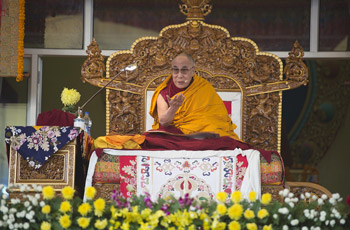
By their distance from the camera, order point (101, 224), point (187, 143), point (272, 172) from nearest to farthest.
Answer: point (101, 224) → point (272, 172) → point (187, 143)

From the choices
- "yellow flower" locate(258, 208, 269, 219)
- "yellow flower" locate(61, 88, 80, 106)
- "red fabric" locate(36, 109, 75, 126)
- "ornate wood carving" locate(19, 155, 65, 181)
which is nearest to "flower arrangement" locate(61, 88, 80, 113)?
"yellow flower" locate(61, 88, 80, 106)

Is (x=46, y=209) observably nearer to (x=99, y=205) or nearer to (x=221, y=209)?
(x=99, y=205)

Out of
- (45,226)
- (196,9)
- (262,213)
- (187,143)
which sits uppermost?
(196,9)

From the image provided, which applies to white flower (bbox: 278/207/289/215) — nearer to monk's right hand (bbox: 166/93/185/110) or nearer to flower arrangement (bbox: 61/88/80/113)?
monk's right hand (bbox: 166/93/185/110)

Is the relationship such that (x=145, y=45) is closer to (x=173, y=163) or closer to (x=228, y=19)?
(x=228, y=19)

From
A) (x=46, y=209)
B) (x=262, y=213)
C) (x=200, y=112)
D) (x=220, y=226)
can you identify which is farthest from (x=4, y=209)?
(x=200, y=112)

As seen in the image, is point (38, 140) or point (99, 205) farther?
point (38, 140)

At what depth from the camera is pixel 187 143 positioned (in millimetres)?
4863

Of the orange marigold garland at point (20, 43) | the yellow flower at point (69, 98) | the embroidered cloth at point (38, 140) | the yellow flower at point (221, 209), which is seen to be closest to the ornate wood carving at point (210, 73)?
the yellow flower at point (69, 98)

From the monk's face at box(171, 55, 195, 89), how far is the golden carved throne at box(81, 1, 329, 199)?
0.39 m

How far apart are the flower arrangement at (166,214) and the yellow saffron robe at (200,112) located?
193 cm

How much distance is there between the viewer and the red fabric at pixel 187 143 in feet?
15.7

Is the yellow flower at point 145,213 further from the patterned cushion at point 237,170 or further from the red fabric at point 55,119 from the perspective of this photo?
the red fabric at point 55,119

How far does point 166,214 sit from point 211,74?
286 cm
